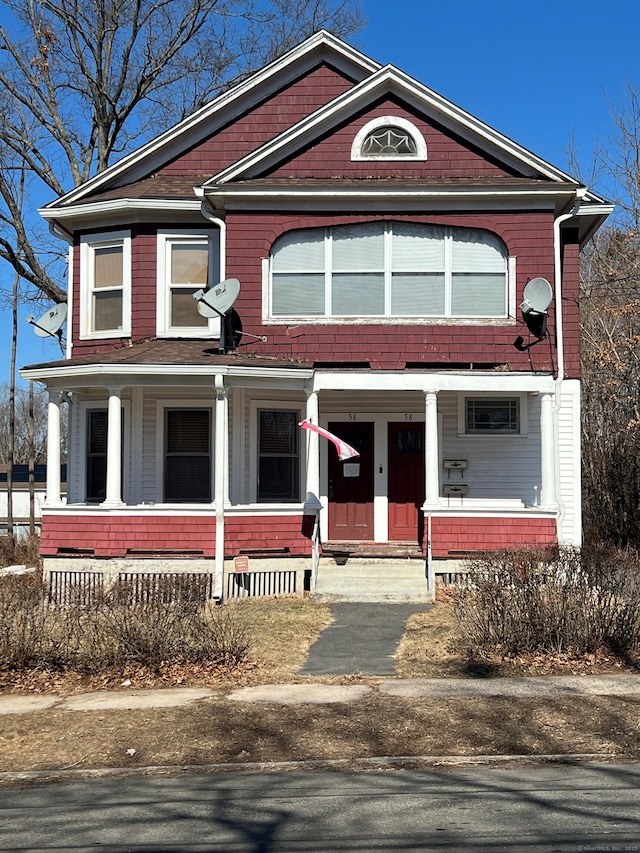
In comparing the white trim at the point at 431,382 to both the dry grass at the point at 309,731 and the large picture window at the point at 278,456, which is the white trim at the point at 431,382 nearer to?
the large picture window at the point at 278,456

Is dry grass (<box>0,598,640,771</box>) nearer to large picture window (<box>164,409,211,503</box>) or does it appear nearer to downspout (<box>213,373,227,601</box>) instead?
downspout (<box>213,373,227,601</box>)

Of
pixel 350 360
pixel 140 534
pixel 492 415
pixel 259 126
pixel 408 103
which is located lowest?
pixel 140 534

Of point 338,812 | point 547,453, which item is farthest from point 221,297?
point 338,812

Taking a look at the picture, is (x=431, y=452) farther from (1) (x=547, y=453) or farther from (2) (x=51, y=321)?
(2) (x=51, y=321)

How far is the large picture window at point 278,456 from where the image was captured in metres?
16.1

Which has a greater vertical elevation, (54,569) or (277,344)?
(277,344)

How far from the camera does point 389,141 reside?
1634cm

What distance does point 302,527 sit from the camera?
1525cm

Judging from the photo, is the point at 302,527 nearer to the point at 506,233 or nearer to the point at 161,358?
the point at 161,358

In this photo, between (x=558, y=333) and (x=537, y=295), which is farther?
(x=558, y=333)

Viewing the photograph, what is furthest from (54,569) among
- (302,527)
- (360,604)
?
(360,604)

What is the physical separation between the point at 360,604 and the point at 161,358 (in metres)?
5.22

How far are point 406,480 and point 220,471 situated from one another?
3909mm

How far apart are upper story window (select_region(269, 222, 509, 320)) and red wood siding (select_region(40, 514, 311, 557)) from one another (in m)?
3.93
